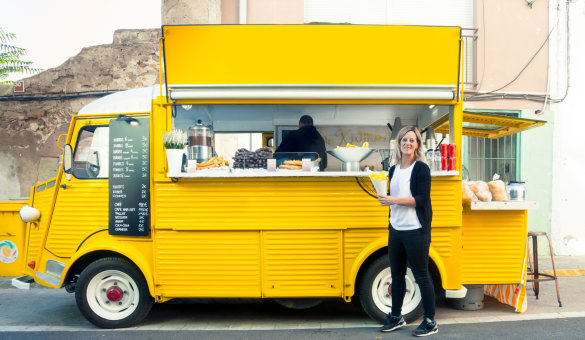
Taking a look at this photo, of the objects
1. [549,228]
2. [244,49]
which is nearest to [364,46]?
[244,49]

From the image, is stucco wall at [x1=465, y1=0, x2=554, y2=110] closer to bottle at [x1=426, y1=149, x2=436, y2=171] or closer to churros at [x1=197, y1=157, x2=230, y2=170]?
bottle at [x1=426, y1=149, x2=436, y2=171]

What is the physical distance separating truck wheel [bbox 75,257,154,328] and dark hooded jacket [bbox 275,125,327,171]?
84.8 inches

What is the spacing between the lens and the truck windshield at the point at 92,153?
455 cm

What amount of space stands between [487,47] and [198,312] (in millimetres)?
8062

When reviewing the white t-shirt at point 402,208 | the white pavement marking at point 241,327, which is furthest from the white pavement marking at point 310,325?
the white t-shirt at point 402,208

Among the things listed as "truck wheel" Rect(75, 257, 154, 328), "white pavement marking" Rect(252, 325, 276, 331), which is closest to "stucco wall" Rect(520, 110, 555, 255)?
"white pavement marking" Rect(252, 325, 276, 331)

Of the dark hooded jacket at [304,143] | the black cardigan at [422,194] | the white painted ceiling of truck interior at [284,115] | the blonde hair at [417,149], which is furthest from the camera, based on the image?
the white painted ceiling of truck interior at [284,115]

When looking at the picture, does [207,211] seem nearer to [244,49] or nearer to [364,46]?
[244,49]

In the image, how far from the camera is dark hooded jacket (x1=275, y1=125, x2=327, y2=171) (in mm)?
5133

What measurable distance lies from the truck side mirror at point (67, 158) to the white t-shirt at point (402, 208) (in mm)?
3300

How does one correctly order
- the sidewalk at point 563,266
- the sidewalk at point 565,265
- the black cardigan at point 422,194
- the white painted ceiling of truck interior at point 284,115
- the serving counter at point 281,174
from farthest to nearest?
the sidewalk at point 565,265 → the sidewalk at point 563,266 → the white painted ceiling of truck interior at point 284,115 → the serving counter at point 281,174 → the black cardigan at point 422,194

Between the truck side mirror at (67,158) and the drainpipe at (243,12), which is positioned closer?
the truck side mirror at (67,158)

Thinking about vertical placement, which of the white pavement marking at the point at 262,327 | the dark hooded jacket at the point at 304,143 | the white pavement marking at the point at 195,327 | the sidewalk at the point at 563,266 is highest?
the dark hooded jacket at the point at 304,143

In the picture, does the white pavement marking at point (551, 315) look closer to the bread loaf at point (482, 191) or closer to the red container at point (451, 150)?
the bread loaf at point (482, 191)
